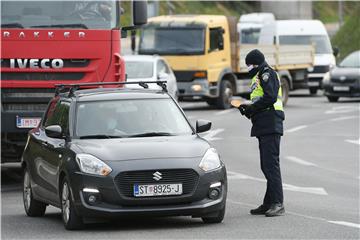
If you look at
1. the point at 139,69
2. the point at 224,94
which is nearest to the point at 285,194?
the point at 139,69

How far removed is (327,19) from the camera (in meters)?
101

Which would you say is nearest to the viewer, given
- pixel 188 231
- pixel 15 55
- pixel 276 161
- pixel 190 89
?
pixel 188 231

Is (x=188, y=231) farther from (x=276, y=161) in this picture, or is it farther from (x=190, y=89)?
(x=190, y=89)

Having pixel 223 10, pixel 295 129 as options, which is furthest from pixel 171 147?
pixel 223 10

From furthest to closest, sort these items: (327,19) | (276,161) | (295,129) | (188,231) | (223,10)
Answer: (327,19) < (223,10) < (295,129) < (276,161) < (188,231)

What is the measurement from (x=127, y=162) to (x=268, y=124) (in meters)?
2.03

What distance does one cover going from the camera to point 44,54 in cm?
1805

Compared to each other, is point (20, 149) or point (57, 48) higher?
point (57, 48)

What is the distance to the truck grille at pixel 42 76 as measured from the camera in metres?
18.0

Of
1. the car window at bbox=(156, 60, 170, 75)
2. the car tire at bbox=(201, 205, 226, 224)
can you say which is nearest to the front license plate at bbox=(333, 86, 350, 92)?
the car window at bbox=(156, 60, 170, 75)

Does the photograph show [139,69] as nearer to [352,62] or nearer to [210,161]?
[352,62]

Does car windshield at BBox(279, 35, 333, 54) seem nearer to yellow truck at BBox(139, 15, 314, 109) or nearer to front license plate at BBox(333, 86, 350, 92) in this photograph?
front license plate at BBox(333, 86, 350, 92)

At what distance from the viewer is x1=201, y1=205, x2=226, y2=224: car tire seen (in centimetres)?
1249

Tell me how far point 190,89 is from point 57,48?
16.7m
